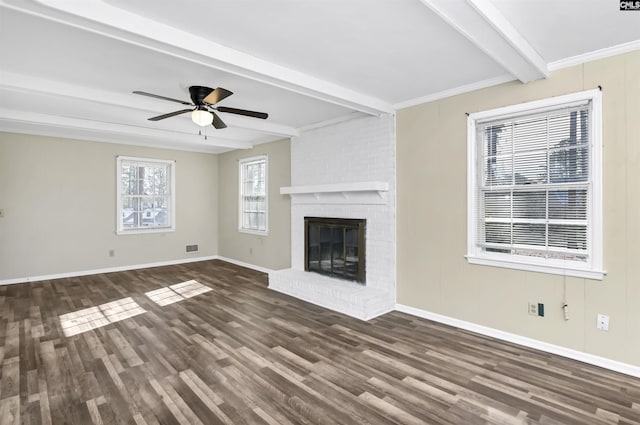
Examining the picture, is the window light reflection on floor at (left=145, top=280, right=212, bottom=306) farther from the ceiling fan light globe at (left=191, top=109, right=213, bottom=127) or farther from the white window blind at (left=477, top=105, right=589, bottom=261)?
the white window blind at (left=477, top=105, right=589, bottom=261)

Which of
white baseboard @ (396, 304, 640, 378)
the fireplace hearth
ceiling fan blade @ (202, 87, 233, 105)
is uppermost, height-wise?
ceiling fan blade @ (202, 87, 233, 105)

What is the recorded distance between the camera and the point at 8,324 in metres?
3.83

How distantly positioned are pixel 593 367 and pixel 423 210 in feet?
6.77

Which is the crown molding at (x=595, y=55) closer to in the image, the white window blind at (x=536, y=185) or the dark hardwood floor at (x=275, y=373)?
the white window blind at (x=536, y=185)

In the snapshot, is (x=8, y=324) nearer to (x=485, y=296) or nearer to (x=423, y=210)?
(x=423, y=210)

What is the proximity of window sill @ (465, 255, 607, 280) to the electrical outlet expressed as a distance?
0.32 m

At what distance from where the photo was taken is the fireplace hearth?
4719 mm

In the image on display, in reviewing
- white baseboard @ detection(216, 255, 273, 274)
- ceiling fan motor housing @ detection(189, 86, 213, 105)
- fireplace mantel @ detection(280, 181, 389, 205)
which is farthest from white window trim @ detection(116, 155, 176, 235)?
ceiling fan motor housing @ detection(189, 86, 213, 105)

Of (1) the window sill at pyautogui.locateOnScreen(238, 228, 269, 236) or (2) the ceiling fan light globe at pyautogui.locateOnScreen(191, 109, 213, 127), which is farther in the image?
(1) the window sill at pyautogui.locateOnScreen(238, 228, 269, 236)

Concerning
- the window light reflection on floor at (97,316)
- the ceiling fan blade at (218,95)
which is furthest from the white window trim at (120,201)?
the ceiling fan blade at (218,95)

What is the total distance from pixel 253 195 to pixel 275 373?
186 inches

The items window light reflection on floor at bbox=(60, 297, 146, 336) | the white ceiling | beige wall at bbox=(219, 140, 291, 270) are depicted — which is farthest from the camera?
beige wall at bbox=(219, 140, 291, 270)

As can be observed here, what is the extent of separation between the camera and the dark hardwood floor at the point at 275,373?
7.36 ft

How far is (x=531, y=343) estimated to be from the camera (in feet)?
10.6
